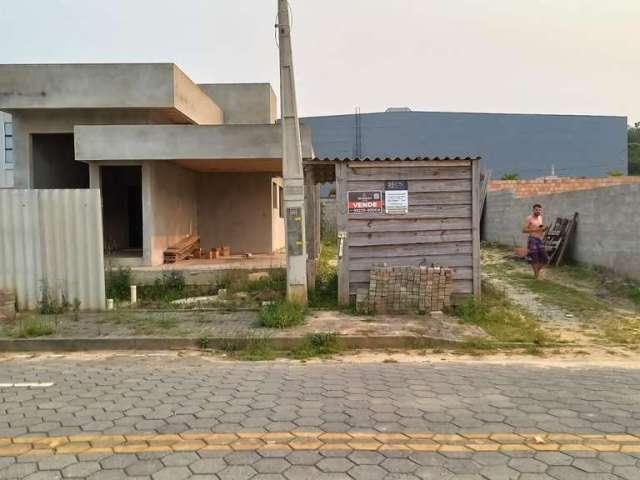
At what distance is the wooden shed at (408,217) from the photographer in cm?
915

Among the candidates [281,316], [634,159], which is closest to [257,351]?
[281,316]

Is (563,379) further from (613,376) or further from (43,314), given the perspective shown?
(43,314)

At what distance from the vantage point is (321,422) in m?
4.24

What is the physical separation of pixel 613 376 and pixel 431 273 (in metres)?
3.45

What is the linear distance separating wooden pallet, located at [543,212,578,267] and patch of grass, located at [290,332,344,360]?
8.81m

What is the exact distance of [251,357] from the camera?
22.2ft

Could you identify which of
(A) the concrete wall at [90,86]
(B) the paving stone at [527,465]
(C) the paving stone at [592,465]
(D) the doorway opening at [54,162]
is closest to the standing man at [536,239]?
(A) the concrete wall at [90,86]

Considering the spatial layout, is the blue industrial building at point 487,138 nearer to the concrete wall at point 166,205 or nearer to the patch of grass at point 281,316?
the concrete wall at point 166,205

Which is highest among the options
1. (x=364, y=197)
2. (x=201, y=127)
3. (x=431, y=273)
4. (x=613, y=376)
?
(x=201, y=127)

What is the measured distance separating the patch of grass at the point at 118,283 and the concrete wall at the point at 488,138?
33083 millimetres

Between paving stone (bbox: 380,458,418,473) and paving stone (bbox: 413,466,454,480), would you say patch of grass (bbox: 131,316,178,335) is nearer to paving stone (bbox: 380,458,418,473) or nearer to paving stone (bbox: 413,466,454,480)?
paving stone (bbox: 380,458,418,473)

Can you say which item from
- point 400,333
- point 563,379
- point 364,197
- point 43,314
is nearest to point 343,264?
point 364,197

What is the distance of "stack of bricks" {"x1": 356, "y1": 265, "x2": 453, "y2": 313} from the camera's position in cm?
877

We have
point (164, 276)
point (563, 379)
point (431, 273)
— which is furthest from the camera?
point (164, 276)
